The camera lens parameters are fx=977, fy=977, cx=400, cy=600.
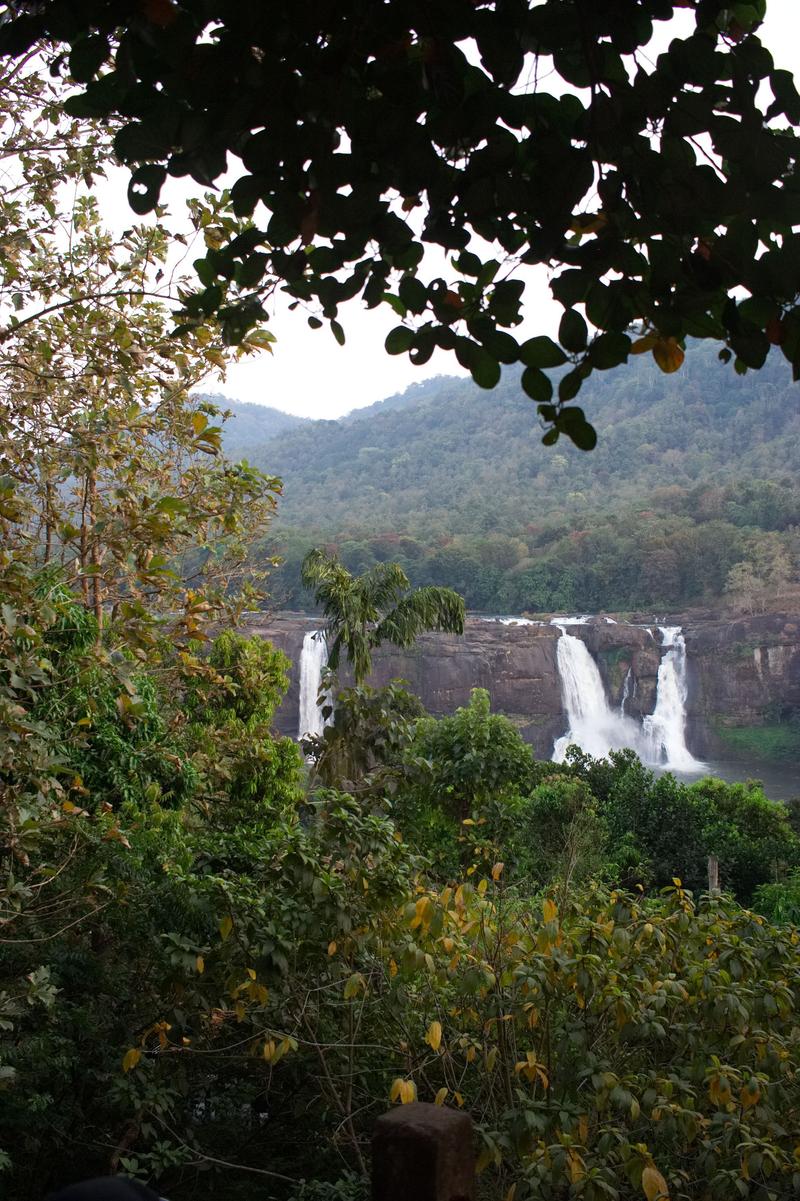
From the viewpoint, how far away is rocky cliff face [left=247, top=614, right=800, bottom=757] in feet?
83.1

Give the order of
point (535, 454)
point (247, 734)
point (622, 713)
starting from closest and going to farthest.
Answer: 1. point (247, 734)
2. point (622, 713)
3. point (535, 454)

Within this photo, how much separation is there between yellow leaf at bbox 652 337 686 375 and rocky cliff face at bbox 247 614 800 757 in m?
21.9

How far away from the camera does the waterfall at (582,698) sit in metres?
24.9

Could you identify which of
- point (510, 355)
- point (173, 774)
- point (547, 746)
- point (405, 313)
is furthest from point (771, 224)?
point (547, 746)

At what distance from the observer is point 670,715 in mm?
26438

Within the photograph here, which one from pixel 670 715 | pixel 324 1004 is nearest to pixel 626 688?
pixel 670 715

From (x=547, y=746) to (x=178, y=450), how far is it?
22231 mm

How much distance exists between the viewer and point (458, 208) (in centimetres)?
108

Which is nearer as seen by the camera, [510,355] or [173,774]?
[510,355]

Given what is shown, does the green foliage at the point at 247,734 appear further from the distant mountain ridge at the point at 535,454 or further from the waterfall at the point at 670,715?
the distant mountain ridge at the point at 535,454

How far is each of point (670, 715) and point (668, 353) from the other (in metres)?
26.5

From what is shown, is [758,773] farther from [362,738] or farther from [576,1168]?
[576,1168]

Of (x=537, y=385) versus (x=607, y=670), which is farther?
(x=607, y=670)

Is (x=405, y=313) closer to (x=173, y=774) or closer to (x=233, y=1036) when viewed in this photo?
(x=233, y=1036)
